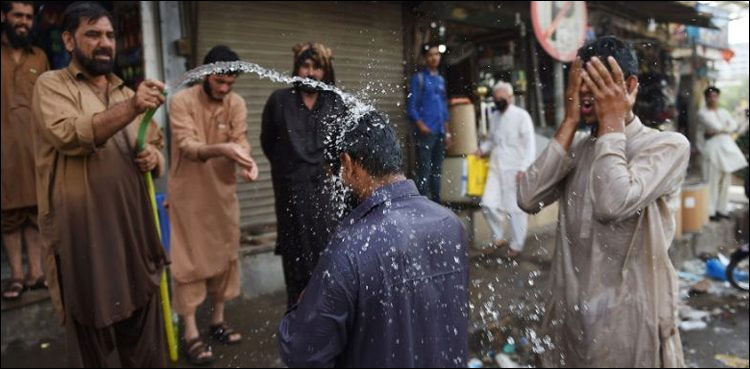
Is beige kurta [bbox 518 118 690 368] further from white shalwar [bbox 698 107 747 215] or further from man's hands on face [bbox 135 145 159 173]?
white shalwar [bbox 698 107 747 215]

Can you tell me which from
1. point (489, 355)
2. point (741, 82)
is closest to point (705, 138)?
point (741, 82)

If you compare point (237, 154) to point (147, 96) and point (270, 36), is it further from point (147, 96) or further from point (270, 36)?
point (270, 36)

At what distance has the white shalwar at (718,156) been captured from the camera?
8.30m

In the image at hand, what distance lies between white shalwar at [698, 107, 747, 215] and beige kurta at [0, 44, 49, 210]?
8.96 m

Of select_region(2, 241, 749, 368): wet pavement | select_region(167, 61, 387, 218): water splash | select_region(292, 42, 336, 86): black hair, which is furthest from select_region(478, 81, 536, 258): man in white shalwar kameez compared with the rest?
select_region(292, 42, 336, 86): black hair

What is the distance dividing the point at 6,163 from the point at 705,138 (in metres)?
9.38

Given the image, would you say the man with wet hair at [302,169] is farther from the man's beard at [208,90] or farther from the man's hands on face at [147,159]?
the man's hands on face at [147,159]

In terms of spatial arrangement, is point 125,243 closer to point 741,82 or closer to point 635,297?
point 635,297

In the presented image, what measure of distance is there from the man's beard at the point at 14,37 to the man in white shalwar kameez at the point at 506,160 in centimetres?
456

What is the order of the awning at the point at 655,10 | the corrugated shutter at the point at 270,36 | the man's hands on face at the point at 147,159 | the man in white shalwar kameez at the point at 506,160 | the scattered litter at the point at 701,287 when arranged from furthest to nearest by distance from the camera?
the awning at the point at 655,10, the man in white shalwar kameez at the point at 506,160, the scattered litter at the point at 701,287, the corrugated shutter at the point at 270,36, the man's hands on face at the point at 147,159

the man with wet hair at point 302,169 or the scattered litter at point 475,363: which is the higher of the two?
the man with wet hair at point 302,169

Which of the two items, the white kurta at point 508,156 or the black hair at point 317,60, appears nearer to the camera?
the black hair at point 317,60

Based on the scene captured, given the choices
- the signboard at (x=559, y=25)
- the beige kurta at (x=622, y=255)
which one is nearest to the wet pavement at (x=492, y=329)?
the beige kurta at (x=622, y=255)

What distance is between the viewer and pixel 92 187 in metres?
2.70
